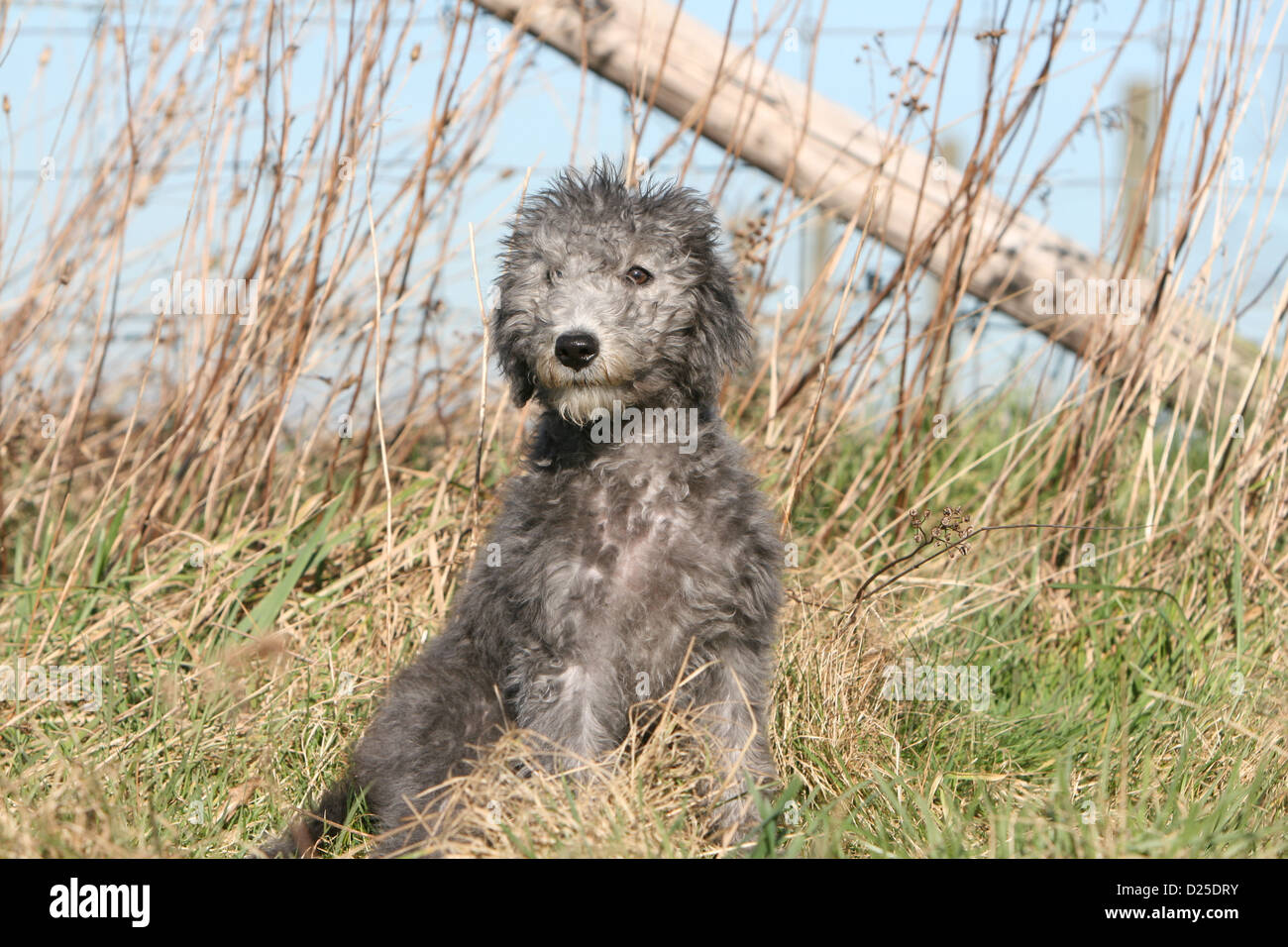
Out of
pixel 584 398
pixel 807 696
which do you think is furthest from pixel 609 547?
pixel 807 696

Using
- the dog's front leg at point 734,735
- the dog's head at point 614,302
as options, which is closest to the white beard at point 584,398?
the dog's head at point 614,302

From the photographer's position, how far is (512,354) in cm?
301

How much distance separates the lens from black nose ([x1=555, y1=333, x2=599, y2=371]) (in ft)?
8.77

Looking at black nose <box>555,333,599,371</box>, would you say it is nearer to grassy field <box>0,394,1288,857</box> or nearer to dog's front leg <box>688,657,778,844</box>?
dog's front leg <box>688,657,778,844</box>

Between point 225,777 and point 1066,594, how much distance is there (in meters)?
3.03

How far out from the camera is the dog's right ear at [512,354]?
297 centimetres

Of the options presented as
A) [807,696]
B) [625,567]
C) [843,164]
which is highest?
[843,164]

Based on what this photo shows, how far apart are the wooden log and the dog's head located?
4.72 ft

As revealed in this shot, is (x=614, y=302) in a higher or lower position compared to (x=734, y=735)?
higher

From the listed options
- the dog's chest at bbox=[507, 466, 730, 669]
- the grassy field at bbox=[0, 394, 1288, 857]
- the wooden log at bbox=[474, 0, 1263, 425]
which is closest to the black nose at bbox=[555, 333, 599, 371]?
the dog's chest at bbox=[507, 466, 730, 669]

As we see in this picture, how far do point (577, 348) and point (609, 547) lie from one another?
22.3 inches

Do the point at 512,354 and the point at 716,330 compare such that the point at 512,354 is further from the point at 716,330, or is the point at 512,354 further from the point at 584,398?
the point at 716,330
